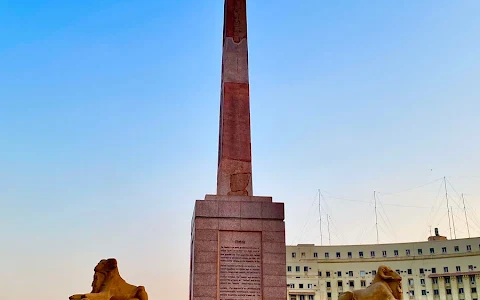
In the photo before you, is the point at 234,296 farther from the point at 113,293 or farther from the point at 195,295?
the point at 113,293

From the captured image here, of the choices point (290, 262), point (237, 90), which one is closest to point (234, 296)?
point (237, 90)

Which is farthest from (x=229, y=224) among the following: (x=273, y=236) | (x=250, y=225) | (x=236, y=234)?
(x=273, y=236)

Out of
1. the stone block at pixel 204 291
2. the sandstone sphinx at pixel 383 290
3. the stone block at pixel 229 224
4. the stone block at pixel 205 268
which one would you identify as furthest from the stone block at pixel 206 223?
the sandstone sphinx at pixel 383 290

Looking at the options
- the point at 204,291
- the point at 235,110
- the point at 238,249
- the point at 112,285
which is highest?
the point at 235,110

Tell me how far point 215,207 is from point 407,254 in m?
60.3

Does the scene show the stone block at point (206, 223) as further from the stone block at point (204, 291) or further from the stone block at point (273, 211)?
the stone block at point (204, 291)

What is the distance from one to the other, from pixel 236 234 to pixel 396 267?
59735 millimetres

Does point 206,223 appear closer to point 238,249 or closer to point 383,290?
point 238,249

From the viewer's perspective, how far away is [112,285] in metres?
11.9

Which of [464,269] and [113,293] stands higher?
[464,269]

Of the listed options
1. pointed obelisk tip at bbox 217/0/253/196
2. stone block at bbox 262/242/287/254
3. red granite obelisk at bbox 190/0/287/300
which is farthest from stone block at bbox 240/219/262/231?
pointed obelisk tip at bbox 217/0/253/196

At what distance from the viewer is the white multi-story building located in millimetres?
63500

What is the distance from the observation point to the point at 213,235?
40.1ft

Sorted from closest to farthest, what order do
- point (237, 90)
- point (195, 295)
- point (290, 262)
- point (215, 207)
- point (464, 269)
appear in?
point (195, 295) < point (215, 207) < point (237, 90) < point (464, 269) < point (290, 262)
